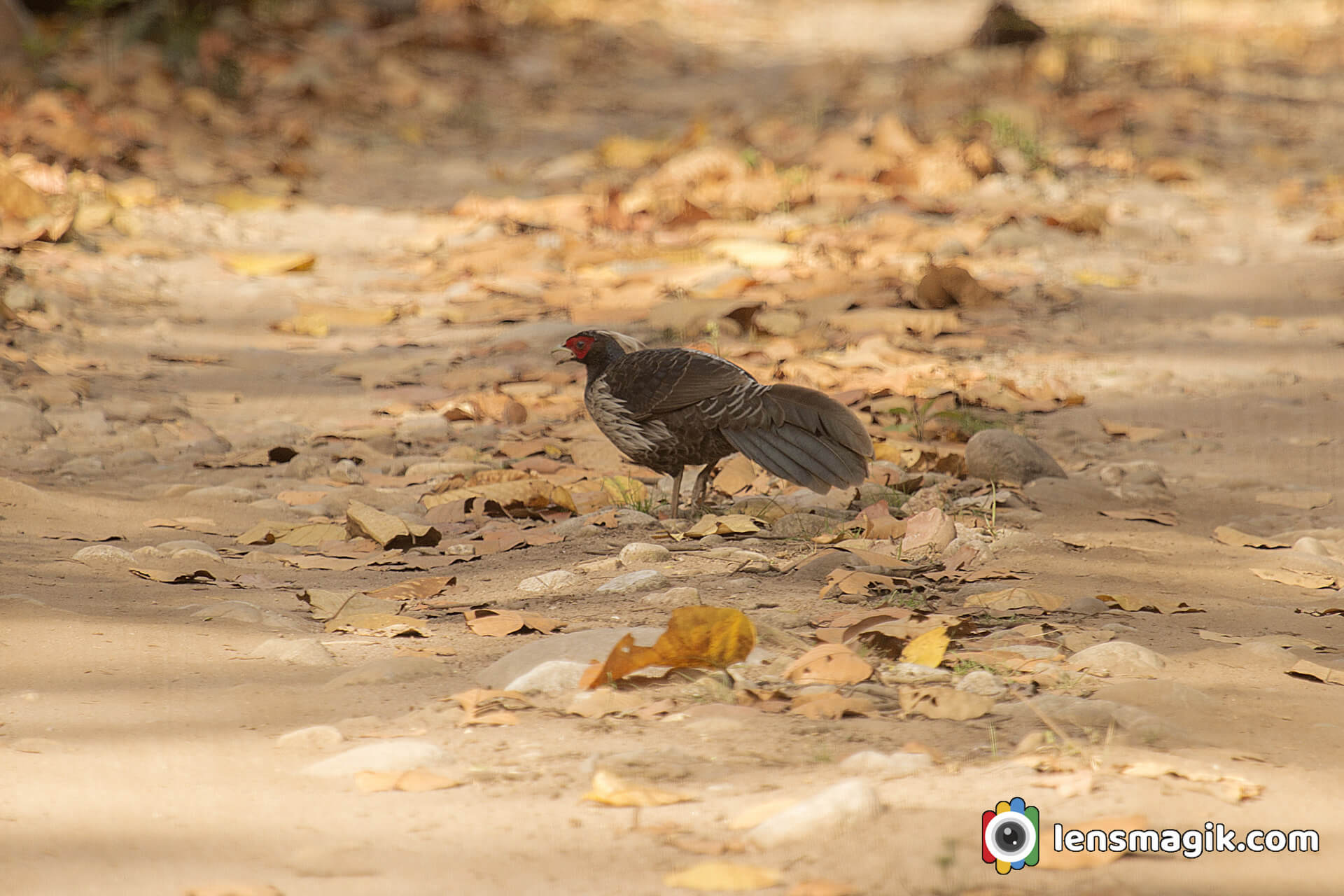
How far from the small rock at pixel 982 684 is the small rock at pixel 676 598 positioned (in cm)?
67

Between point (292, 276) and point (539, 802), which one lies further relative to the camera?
point (292, 276)

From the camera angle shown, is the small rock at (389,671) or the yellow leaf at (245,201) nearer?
the small rock at (389,671)

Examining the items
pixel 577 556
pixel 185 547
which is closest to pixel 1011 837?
pixel 577 556

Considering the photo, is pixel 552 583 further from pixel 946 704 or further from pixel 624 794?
pixel 624 794

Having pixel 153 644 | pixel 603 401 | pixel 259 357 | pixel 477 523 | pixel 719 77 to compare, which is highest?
pixel 719 77

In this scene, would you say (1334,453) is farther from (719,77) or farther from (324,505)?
(719,77)

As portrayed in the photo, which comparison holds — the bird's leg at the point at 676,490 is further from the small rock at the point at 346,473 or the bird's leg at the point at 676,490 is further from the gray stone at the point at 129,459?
the gray stone at the point at 129,459

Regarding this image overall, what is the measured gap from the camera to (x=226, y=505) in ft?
13.2

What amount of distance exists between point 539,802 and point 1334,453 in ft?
11.7

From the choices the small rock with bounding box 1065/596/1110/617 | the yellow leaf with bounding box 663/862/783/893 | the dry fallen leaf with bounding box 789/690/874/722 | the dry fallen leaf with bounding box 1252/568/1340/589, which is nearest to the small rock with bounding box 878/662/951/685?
the dry fallen leaf with bounding box 789/690/874/722

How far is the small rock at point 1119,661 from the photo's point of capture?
2.53 metres

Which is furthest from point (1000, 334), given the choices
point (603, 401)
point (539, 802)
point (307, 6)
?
point (307, 6)

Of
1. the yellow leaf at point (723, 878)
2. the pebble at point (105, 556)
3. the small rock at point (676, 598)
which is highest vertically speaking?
the pebble at point (105, 556)

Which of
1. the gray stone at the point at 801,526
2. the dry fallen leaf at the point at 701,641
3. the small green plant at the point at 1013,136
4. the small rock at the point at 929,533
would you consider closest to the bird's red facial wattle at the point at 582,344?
the gray stone at the point at 801,526
